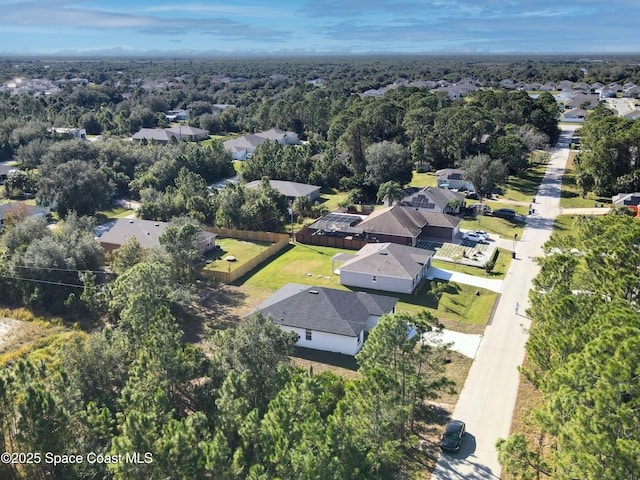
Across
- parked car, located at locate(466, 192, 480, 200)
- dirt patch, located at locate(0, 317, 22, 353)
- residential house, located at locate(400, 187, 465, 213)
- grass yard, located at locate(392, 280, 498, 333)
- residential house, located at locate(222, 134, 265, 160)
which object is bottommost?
dirt patch, located at locate(0, 317, 22, 353)

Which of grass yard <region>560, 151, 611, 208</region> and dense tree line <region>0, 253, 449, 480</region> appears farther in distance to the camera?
grass yard <region>560, 151, 611, 208</region>

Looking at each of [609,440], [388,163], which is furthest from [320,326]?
[388,163]

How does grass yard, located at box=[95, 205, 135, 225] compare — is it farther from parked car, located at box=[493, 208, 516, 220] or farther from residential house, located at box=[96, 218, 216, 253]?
parked car, located at box=[493, 208, 516, 220]

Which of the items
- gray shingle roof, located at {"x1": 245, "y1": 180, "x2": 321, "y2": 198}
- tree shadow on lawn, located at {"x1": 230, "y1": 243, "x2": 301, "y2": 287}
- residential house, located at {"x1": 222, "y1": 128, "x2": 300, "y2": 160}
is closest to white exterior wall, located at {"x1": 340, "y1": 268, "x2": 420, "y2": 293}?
tree shadow on lawn, located at {"x1": 230, "y1": 243, "x2": 301, "y2": 287}

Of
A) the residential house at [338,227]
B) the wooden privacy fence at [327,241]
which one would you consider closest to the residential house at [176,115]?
the residential house at [338,227]

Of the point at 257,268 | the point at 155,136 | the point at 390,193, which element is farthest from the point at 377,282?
the point at 155,136

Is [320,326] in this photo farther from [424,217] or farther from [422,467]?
[424,217]

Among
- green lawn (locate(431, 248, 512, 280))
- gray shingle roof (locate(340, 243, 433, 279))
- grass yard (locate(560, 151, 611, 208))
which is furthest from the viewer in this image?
grass yard (locate(560, 151, 611, 208))

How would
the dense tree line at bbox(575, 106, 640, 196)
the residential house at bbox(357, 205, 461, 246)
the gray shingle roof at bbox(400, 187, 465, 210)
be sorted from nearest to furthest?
the residential house at bbox(357, 205, 461, 246) < the gray shingle roof at bbox(400, 187, 465, 210) < the dense tree line at bbox(575, 106, 640, 196)
